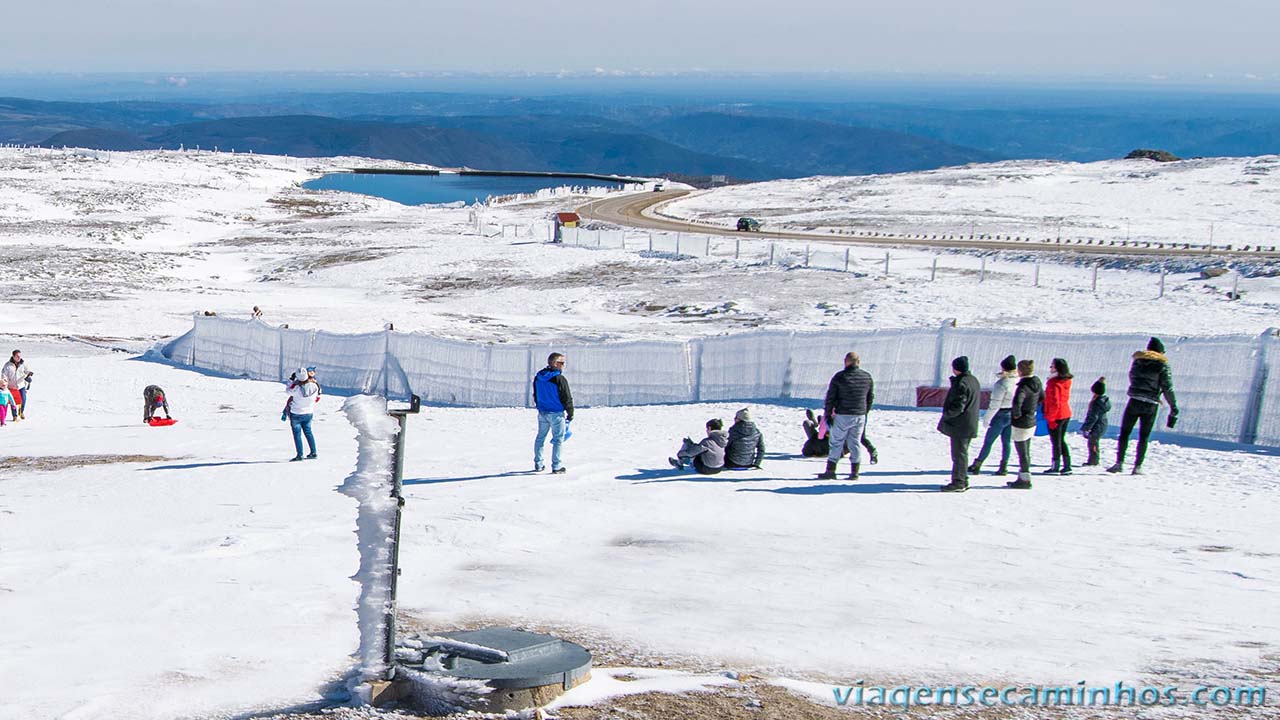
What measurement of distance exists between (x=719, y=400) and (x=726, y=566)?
10022 millimetres

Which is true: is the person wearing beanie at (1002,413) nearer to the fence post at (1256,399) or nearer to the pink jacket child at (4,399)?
the fence post at (1256,399)

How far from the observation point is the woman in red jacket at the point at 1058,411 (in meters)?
13.9

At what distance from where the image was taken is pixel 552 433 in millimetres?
14383

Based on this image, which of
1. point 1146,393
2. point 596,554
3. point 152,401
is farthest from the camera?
point 152,401

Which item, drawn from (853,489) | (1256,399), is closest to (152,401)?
A: (853,489)

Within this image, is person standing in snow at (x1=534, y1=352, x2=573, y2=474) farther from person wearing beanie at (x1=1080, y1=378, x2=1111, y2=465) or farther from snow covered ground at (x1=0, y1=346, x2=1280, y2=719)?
person wearing beanie at (x1=1080, y1=378, x2=1111, y2=465)

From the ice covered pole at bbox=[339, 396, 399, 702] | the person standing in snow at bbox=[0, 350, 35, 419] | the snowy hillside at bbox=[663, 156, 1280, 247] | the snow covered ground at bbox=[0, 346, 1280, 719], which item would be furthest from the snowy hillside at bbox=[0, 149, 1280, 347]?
the snow covered ground at bbox=[0, 346, 1280, 719]

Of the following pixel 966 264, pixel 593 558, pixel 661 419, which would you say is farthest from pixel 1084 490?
pixel 966 264

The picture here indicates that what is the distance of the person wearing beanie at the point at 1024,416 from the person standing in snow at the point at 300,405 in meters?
8.26

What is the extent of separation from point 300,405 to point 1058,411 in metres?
9.08

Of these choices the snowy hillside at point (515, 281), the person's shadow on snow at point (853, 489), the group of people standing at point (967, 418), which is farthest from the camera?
the snowy hillside at point (515, 281)

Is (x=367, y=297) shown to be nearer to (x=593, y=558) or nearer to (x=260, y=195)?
(x=593, y=558)

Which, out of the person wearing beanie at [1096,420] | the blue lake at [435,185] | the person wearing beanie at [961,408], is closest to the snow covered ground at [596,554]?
the person wearing beanie at [1096,420]

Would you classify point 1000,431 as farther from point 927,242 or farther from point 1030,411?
point 927,242
